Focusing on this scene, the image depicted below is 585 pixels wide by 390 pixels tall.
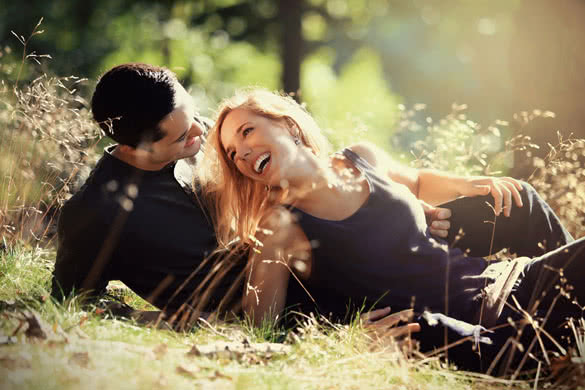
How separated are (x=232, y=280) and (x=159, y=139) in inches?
36.8

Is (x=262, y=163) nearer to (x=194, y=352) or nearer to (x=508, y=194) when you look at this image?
(x=194, y=352)

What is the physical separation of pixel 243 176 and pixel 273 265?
522mm

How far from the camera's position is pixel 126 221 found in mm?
3207

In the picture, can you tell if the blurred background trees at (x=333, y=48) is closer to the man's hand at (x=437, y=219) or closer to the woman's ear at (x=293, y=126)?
the man's hand at (x=437, y=219)

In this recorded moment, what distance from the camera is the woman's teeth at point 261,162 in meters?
2.92

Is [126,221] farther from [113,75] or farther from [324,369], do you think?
[324,369]

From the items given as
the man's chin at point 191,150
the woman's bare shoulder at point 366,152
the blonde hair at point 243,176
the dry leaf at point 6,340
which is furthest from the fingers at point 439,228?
the dry leaf at point 6,340

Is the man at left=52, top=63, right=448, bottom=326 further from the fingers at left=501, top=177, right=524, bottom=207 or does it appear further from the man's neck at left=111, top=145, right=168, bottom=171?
the fingers at left=501, top=177, right=524, bottom=207

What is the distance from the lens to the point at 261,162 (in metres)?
2.95

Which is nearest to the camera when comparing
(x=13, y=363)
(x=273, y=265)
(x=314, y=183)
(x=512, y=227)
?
(x=13, y=363)

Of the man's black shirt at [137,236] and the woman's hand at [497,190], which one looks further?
the woman's hand at [497,190]

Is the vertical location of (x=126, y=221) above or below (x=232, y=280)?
above

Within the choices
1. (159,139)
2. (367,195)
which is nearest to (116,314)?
(159,139)

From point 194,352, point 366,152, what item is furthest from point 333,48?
point 194,352
